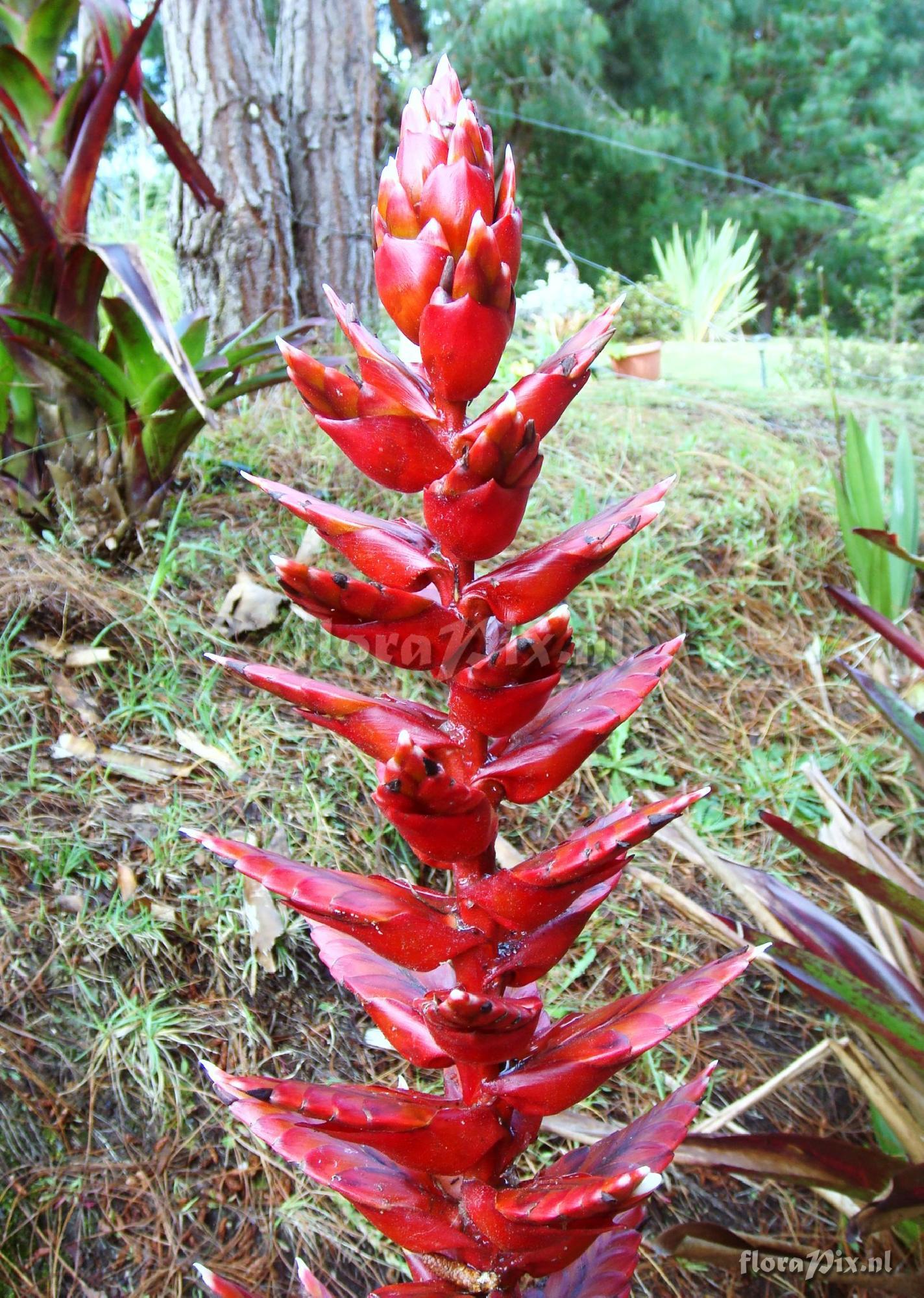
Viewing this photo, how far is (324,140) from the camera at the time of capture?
3.28 metres

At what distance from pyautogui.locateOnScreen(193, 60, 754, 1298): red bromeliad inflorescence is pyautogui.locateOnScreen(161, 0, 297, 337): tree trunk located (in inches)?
A: 97.3

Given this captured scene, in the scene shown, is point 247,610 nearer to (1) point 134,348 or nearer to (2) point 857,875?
(1) point 134,348

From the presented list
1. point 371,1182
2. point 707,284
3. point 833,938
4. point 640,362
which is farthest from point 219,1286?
point 707,284

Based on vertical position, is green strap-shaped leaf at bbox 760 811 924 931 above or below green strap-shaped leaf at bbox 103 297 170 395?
below

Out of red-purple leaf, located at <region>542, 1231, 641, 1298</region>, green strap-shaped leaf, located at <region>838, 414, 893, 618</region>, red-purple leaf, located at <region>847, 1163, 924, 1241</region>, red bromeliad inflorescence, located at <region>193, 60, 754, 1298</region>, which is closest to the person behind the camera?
red bromeliad inflorescence, located at <region>193, 60, 754, 1298</region>

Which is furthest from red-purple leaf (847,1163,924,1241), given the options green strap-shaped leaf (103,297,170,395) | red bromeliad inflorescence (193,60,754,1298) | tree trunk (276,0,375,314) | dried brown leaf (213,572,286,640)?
tree trunk (276,0,375,314)

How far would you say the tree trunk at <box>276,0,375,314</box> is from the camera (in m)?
3.27

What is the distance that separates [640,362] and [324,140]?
209cm

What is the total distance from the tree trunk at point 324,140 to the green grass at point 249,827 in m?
1.06

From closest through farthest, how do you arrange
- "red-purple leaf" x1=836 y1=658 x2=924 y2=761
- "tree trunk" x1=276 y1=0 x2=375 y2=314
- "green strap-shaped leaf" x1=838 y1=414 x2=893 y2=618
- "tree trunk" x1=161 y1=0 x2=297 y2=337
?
"red-purple leaf" x1=836 y1=658 x2=924 y2=761 < "green strap-shaped leaf" x1=838 y1=414 x2=893 y2=618 < "tree trunk" x1=161 y1=0 x2=297 y2=337 < "tree trunk" x1=276 y1=0 x2=375 y2=314

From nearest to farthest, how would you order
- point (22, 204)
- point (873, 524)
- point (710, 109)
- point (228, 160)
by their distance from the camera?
point (22, 204) → point (873, 524) → point (228, 160) → point (710, 109)

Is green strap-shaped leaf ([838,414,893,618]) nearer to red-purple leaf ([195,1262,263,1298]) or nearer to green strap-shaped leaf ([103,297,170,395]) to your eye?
green strap-shaped leaf ([103,297,170,395])

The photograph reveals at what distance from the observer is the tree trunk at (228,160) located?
9.72ft

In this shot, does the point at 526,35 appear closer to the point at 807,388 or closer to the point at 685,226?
the point at 685,226
